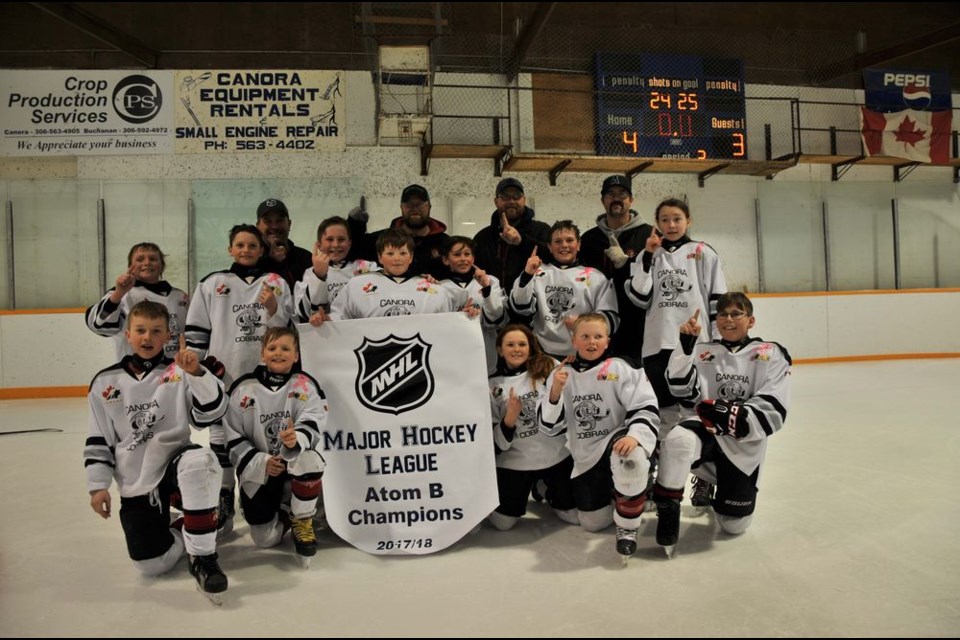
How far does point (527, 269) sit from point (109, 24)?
6.97 m

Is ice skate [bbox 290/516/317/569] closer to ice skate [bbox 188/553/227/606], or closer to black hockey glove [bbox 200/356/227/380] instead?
ice skate [bbox 188/553/227/606]

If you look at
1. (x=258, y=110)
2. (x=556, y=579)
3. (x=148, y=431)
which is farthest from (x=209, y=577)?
(x=258, y=110)

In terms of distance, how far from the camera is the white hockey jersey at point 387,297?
2.95 metres

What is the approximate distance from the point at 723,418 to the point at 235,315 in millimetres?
2109

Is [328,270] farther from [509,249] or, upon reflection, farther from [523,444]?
[523,444]

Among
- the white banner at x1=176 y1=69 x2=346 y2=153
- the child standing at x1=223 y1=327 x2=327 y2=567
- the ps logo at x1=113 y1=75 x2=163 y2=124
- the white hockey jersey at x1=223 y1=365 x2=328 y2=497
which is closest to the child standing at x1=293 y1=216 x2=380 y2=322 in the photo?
the child standing at x1=223 y1=327 x2=327 y2=567

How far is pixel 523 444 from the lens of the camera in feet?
9.24

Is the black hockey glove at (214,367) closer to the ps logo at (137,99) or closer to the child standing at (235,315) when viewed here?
the child standing at (235,315)

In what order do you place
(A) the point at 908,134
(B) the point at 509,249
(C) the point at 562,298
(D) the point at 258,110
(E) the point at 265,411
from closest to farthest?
(E) the point at 265,411
(C) the point at 562,298
(B) the point at 509,249
(D) the point at 258,110
(A) the point at 908,134

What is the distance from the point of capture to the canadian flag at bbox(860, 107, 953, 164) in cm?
955

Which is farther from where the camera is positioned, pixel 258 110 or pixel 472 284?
pixel 258 110

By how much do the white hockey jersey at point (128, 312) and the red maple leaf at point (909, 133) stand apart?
10.2m

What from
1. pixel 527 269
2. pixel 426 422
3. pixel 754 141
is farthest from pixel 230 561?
pixel 754 141

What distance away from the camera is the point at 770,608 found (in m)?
1.97
